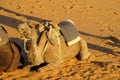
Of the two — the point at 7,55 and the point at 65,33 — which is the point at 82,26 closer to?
the point at 65,33

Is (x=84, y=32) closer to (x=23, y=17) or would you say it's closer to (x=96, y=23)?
(x=96, y=23)

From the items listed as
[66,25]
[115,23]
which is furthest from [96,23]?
[66,25]

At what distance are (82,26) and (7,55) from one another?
477cm

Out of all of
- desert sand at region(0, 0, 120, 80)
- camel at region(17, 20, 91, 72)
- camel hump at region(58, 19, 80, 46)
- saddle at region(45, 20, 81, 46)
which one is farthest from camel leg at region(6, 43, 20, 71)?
camel hump at region(58, 19, 80, 46)

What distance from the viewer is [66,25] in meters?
8.34

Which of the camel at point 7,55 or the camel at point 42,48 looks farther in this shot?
the camel at point 7,55

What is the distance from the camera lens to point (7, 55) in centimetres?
775

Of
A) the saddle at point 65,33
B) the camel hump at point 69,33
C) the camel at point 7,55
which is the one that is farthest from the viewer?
the camel hump at point 69,33

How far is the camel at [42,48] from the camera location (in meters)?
7.58

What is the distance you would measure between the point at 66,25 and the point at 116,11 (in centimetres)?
644

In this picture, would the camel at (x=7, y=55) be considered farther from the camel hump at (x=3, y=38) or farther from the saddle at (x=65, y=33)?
the saddle at (x=65, y=33)

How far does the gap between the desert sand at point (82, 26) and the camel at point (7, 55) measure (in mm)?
169

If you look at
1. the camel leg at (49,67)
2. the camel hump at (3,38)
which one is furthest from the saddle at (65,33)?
the camel hump at (3,38)

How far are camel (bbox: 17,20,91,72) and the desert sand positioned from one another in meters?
0.19
